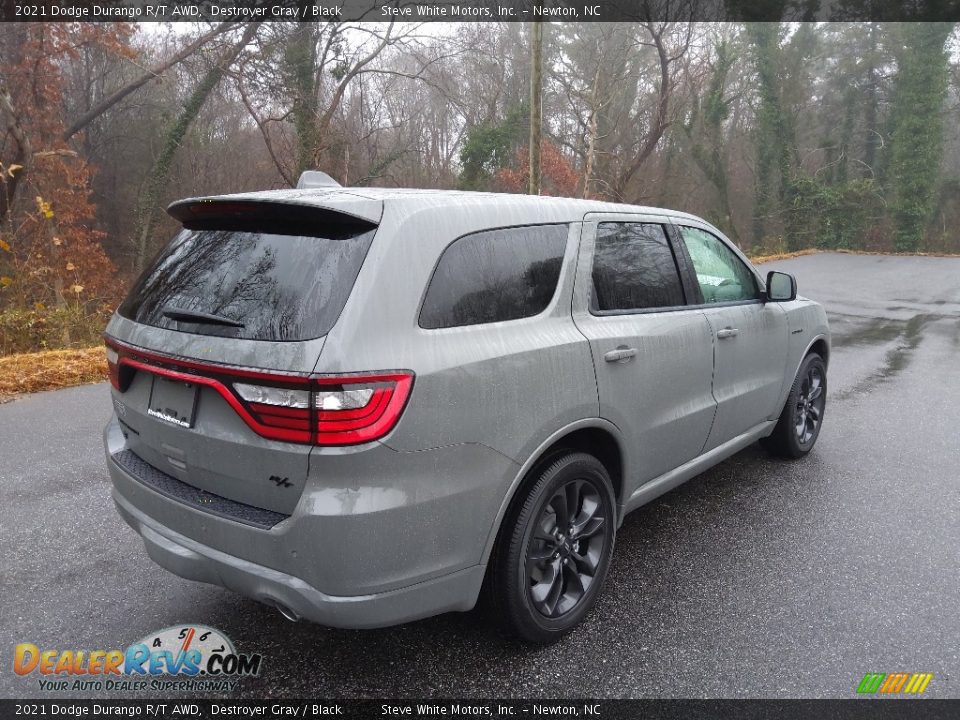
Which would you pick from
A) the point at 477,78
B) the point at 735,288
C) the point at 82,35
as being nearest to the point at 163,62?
the point at 82,35

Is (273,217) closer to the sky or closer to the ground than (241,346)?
closer to the sky

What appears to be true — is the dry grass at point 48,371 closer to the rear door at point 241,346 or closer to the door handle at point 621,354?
the rear door at point 241,346

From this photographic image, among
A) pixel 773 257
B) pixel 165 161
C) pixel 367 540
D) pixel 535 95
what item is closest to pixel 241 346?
pixel 367 540

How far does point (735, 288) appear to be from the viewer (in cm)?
397

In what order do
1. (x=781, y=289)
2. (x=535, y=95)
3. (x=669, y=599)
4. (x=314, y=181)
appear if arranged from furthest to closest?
1. (x=535, y=95)
2. (x=781, y=289)
3. (x=314, y=181)
4. (x=669, y=599)

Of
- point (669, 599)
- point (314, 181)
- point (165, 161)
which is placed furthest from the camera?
point (165, 161)

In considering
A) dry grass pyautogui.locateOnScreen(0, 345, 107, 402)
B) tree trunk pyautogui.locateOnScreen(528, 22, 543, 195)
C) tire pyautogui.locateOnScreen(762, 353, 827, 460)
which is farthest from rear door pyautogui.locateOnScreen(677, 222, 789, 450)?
tree trunk pyautogui.locateOnScreen(528, 22, 543, 195)

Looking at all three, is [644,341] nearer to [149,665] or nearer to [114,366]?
[114,366]

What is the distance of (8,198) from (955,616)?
14423 millimetres

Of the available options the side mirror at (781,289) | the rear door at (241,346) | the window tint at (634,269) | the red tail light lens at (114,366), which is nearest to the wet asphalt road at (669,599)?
the rear door at (241,346)

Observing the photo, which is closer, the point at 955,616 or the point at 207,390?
the point at 207,390

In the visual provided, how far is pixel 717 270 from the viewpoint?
3.86 m

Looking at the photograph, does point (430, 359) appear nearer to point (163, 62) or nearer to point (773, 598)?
point (773, 598)

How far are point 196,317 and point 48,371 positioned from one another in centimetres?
549
